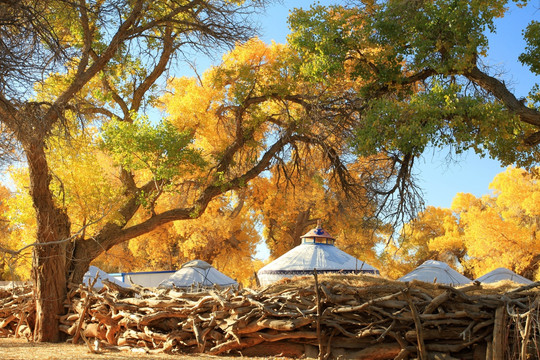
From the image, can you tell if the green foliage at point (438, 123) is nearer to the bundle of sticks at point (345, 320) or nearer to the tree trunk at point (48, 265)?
the bundle of sticks at point (345, 320)

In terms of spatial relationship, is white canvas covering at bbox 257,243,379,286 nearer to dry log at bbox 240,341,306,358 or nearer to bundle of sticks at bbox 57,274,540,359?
bundle of sticks at bbox 57,274,540,359

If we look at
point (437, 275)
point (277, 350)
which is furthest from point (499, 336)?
point (437, 275)

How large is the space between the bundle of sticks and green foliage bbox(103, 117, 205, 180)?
3.12 m

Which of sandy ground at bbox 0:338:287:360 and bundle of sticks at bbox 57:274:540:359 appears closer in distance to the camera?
bundle of sticks at bbox 57:274:540:359

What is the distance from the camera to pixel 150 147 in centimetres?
1138

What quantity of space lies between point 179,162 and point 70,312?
378cm

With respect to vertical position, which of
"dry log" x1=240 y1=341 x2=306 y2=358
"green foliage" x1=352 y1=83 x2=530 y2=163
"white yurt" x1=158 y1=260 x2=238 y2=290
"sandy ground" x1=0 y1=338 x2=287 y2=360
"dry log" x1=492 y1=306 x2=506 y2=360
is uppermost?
"green foliage" x1=352 y1=83 x2=530 y2=163

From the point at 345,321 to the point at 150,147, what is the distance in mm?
5937

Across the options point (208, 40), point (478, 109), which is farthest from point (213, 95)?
point (478, 109)

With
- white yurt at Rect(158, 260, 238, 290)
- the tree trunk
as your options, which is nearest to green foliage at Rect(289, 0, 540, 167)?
the tree trunk

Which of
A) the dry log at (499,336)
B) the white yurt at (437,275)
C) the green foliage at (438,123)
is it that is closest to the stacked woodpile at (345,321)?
the dry log at (499,336)

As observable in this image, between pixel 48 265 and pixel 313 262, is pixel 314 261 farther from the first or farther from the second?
pixel 48 265

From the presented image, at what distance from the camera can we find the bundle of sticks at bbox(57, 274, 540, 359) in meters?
6.66

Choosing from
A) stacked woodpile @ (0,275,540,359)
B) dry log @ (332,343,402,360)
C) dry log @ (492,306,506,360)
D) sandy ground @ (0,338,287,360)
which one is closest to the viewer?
dry log @ (492,306,506,360)
